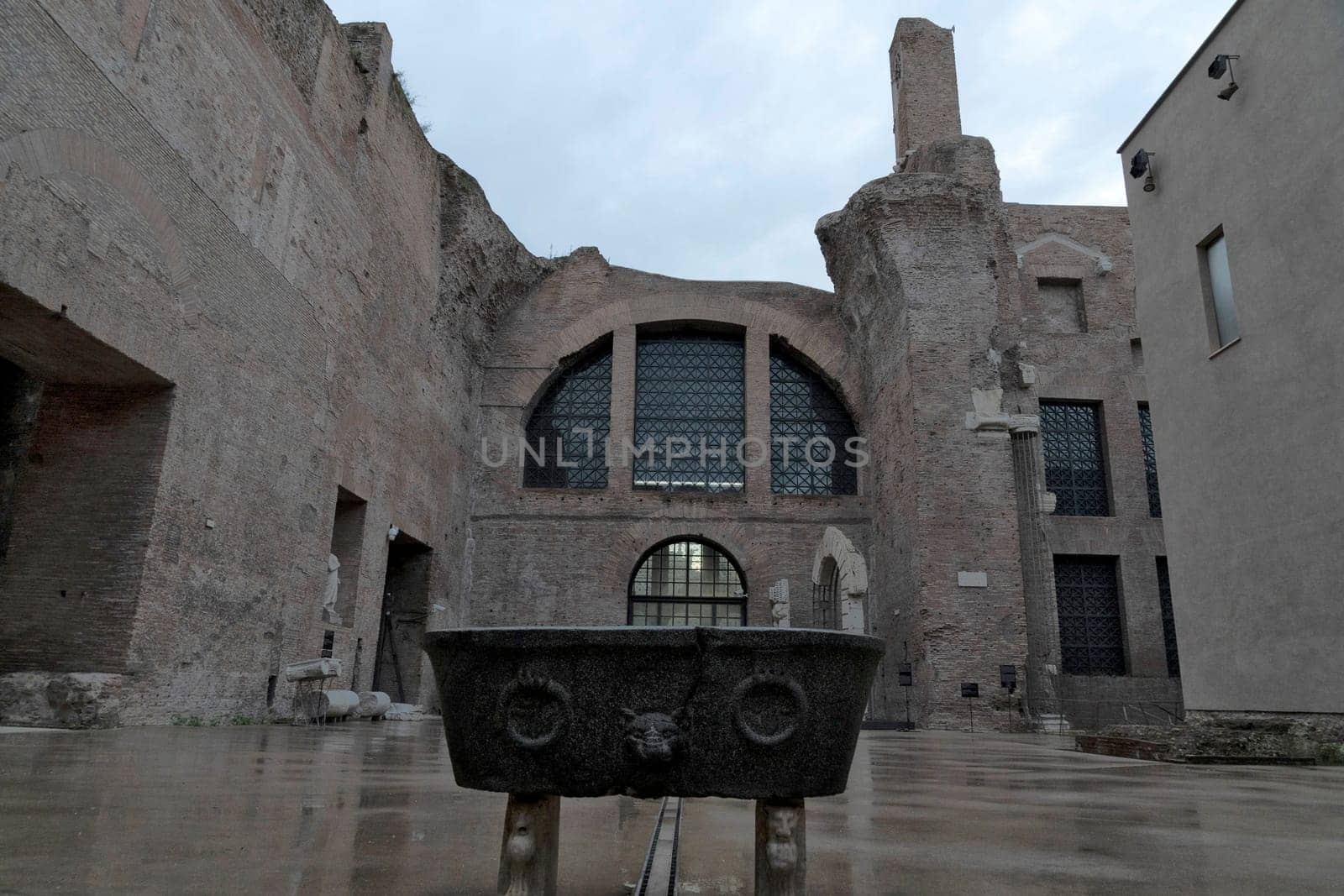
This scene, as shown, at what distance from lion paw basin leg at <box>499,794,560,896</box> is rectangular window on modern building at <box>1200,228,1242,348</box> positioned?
8.41m

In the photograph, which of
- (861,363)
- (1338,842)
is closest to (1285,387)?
(1338,842)

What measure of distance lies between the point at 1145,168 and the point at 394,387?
9805 millimetres

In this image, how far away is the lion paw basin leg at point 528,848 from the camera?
57.4 inches

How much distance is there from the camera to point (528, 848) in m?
1.48

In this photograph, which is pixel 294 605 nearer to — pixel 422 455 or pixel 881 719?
pixel 422 455

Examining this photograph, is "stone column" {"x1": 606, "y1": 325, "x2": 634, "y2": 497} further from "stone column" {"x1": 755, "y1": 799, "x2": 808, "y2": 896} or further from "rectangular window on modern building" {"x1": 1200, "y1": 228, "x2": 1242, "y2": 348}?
"stone column" {"x1": 755, "y1": 799, "x2": 808, "y2": 896}

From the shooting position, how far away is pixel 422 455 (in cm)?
1322

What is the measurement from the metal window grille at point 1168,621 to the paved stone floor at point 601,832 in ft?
36.2

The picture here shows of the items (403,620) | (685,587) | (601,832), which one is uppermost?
(685,587)

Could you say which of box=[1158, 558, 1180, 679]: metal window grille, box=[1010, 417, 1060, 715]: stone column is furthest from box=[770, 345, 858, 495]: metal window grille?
box=[1158, 558, 1180, 679]: metal window grille

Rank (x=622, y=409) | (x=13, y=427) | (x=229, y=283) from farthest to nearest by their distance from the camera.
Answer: (x=622, y=409) → (x=229, y=283) → (x=13, y=427)

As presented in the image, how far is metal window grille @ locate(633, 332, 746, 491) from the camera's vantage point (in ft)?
51.7

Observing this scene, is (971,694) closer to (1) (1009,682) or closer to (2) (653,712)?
(1) (1009,682)

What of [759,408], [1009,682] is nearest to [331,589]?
[759,408]
